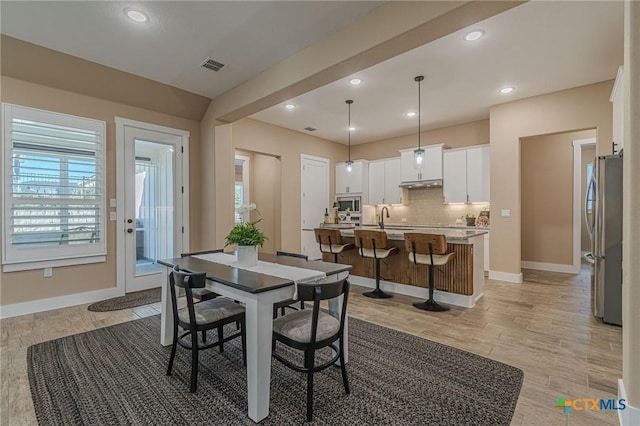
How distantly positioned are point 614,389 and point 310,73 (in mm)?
3593

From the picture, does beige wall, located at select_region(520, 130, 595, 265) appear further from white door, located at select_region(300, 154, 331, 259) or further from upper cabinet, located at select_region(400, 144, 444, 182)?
white door, located at select_region(300, 154, 331, 259)

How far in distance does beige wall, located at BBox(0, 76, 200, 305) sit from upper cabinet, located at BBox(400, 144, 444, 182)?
15.4ft

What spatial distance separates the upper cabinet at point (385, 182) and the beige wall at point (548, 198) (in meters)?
2.59

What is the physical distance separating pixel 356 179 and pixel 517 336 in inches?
199

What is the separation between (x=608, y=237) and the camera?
3191mm

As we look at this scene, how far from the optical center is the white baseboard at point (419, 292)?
374cm

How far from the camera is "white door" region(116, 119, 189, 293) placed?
14.0ft

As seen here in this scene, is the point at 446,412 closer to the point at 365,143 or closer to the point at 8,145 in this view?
the point at 8,145

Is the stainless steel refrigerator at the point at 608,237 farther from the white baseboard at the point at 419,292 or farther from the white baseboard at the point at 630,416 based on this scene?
the white baseboard at the point at 630,416

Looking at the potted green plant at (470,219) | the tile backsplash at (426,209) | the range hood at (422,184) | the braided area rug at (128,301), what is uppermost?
the range hood at (422,184)

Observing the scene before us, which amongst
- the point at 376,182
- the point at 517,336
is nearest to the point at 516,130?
the point at 376,182

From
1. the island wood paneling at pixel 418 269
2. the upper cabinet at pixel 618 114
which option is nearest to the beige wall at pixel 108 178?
the island wood paneling at pixel 418 269

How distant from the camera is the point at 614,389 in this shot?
6.68 ft

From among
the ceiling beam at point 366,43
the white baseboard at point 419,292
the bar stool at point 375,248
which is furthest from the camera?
the bar stool at point 375,248
